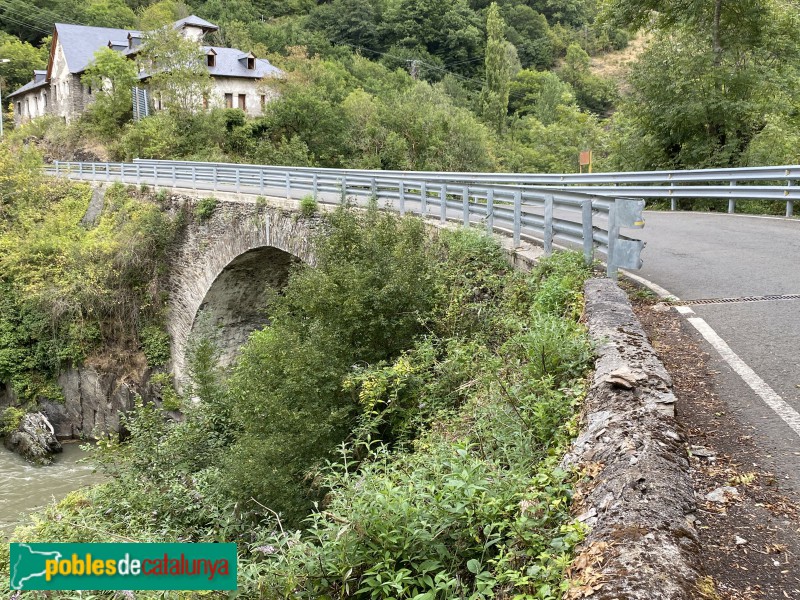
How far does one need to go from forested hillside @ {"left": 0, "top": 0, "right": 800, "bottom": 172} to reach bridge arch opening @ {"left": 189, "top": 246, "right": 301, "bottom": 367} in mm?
12112

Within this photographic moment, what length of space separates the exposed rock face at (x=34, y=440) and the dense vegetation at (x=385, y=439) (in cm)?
836

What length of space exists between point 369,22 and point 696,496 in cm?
8501

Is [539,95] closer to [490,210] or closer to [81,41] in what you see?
[81,41]

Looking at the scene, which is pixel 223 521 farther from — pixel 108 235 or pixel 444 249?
pixel 108 235

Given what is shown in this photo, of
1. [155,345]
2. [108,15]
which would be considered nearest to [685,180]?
[155,345]

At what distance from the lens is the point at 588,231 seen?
324 inches

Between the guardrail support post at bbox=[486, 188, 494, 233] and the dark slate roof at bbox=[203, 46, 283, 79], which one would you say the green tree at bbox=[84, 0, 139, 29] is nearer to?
the dark slate roof at bbox=[203, 46, 283, 79]

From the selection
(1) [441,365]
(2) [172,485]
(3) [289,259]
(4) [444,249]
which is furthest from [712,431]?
(3) [289,259]

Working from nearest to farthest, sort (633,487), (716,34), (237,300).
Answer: (633,487) < (716,34) < (237,300)

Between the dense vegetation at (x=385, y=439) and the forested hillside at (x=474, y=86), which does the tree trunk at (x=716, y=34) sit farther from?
the dense vegetation at (x=385, y=439)

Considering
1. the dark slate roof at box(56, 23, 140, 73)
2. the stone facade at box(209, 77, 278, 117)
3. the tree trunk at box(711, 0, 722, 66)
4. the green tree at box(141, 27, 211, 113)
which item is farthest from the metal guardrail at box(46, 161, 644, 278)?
the dark slate roof at box(56, 23, 140, 73)

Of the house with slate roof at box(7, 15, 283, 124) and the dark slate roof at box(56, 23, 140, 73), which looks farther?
the dark slate roof at box(56, 23, 140, 73)

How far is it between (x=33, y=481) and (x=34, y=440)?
238cm

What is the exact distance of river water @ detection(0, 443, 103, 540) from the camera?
16109 millimetres
